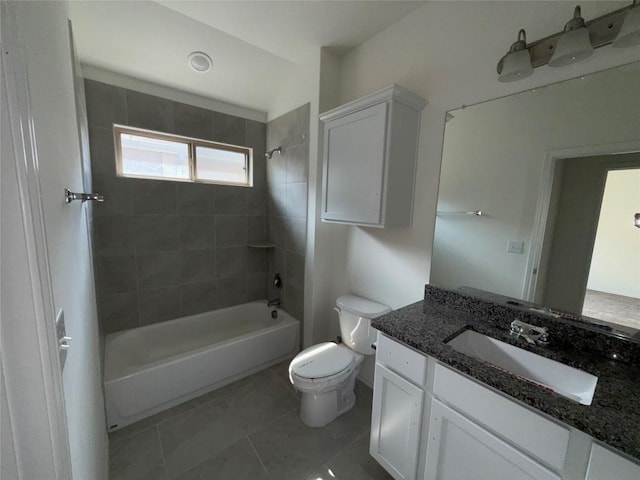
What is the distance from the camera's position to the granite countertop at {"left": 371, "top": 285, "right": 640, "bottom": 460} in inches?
28.3

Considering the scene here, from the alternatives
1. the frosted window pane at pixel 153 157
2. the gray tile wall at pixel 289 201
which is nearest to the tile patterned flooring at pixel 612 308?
the gray tile wall at pixel 289 201

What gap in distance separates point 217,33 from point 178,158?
110 centimetres

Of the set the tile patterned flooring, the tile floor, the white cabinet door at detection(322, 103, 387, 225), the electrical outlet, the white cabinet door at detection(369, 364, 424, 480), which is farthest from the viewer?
the white cabinet door at detection(322, 103, 387, 225)

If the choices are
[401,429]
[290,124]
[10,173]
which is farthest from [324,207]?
[10,173]

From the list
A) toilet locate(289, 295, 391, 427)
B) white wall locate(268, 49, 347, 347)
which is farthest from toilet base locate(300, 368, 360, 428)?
white wall locate(268, 49, 347, 347)

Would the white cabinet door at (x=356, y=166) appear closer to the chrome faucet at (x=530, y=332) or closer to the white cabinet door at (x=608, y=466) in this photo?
the chrome faucet at (x=530, y=332)

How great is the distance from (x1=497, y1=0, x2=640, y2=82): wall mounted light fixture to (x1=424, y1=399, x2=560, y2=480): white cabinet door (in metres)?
1.49

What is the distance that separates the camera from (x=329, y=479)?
4.57 feet

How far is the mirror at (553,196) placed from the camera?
3.42 ft

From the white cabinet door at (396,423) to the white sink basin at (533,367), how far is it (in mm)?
326

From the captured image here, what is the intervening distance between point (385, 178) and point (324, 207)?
57cm

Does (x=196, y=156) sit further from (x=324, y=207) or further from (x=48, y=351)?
(x=48, y=351)

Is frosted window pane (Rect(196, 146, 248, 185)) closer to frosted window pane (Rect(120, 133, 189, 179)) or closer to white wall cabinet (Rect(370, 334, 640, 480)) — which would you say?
frosted window pane (Rect(120, 133, 189, 179))

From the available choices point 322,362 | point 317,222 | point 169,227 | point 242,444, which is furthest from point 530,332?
point 169,227
